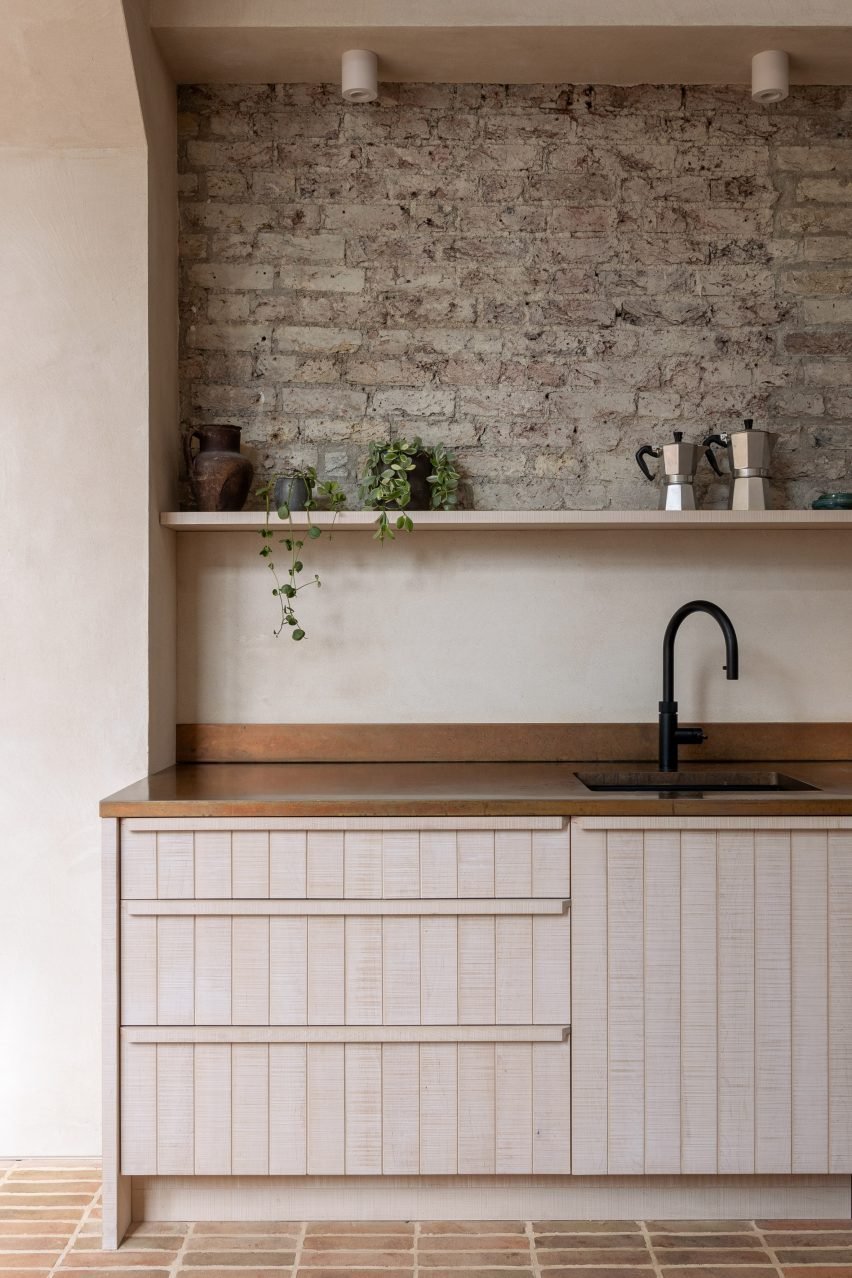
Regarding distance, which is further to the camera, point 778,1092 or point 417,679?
point 417,679

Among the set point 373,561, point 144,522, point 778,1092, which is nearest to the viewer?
point 778,1092

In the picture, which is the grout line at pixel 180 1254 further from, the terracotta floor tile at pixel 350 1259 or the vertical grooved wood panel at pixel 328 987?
the vertical grooved wood panel at pixel 328 987

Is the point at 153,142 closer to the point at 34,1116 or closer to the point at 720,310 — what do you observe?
the point at 720,310

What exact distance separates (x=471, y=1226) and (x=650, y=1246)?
36 centimetres

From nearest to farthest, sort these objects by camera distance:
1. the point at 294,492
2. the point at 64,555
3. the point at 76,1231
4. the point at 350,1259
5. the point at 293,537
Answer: the point at 350,1259
the point at 76,1231
the point at 64,555
the point at 294,492
the point at 293,537

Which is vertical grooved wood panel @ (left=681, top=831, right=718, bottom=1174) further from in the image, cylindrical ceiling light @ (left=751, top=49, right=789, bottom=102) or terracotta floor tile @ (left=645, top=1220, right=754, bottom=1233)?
cylindrical ceiling light @ (left=751, top=49, right=789, bottom=102)

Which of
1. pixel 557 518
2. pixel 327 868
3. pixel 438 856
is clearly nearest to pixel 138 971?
pixel 327 868

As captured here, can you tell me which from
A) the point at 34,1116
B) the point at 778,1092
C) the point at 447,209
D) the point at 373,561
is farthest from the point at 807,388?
the point at 34,1116

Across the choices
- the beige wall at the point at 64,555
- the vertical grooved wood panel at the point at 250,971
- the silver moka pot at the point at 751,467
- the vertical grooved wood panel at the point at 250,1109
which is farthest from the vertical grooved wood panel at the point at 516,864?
the silver moka pot at the point at 751,467

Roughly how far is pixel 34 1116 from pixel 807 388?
267 centimetres

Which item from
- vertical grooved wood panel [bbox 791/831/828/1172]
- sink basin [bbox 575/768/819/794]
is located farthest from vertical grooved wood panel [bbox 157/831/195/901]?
vertical grooved wood panel [bbox 791/831/828/1172]

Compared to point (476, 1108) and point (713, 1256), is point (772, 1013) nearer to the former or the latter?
point (713, 1256)

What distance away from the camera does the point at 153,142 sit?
2.56m

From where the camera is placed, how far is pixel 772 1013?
215 centimetres
